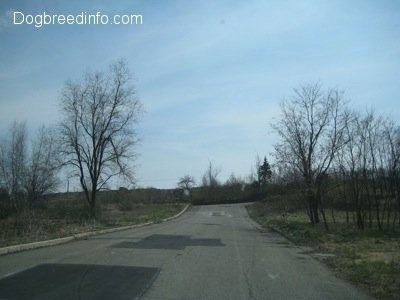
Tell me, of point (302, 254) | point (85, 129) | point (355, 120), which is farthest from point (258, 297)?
point (85, 129)

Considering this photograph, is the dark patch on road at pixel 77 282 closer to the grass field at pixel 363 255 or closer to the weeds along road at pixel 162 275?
the weeds along road at pixel 162 275

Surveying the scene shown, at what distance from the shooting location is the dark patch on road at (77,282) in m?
8.82

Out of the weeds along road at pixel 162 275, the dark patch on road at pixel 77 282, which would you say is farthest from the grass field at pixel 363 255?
the dark patch on road at pixel 77 282

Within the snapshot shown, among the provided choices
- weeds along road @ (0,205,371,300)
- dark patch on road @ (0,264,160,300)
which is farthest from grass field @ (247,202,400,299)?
dark patch on road @ (0,264,160,300)

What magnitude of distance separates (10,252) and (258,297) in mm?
9060

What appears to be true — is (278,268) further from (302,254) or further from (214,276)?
(302,254)

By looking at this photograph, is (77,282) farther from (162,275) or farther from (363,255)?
(363,255)

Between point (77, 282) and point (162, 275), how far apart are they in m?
2.10

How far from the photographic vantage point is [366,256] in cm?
1580

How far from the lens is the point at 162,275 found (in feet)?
37.5

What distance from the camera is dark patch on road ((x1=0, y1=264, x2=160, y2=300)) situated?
28.9 feet

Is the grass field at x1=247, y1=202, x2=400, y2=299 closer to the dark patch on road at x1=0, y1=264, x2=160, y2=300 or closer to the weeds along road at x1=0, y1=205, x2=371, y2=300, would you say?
the weeds along road at x1=0, y1=205, x2=371, y2=300

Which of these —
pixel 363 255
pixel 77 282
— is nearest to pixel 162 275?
pixel 77 282

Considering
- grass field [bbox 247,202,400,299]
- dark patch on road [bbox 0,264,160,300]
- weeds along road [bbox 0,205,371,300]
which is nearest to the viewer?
dark patch on road [bbox 0,264,160,300]
